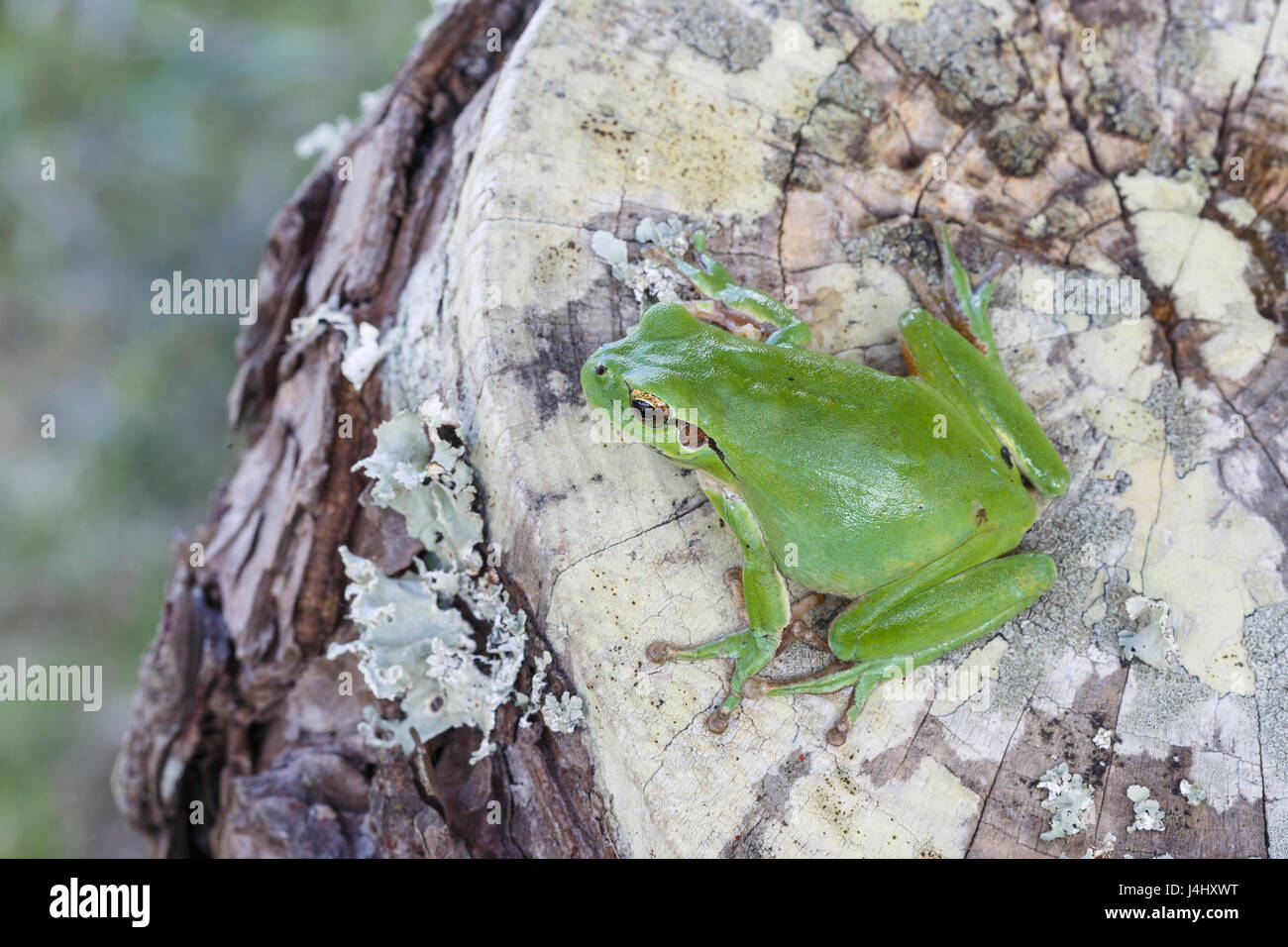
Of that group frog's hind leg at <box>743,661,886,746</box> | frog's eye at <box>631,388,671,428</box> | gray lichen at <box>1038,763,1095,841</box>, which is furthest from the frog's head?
gray lichen at <box>1038,763,1095,841</box>

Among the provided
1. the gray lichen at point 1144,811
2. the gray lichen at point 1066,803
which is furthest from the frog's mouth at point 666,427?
the gray lichen at point 1144,811

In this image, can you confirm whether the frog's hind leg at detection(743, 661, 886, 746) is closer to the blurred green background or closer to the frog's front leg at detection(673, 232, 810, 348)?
the frog's front leg at detection(673, 232, 810, 348)

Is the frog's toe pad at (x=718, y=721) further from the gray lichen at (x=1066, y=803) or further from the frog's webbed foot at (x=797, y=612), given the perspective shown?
the gray lichen at (x=1066, y=803)

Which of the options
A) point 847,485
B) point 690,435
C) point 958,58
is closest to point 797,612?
point 847,485

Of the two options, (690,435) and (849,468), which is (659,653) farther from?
(849,468)

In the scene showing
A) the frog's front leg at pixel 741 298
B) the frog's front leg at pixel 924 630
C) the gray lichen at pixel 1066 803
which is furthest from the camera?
the frog's front leg at pixel 741 298

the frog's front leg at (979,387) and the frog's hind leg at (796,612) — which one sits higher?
the frog's front leg at (979,387)
